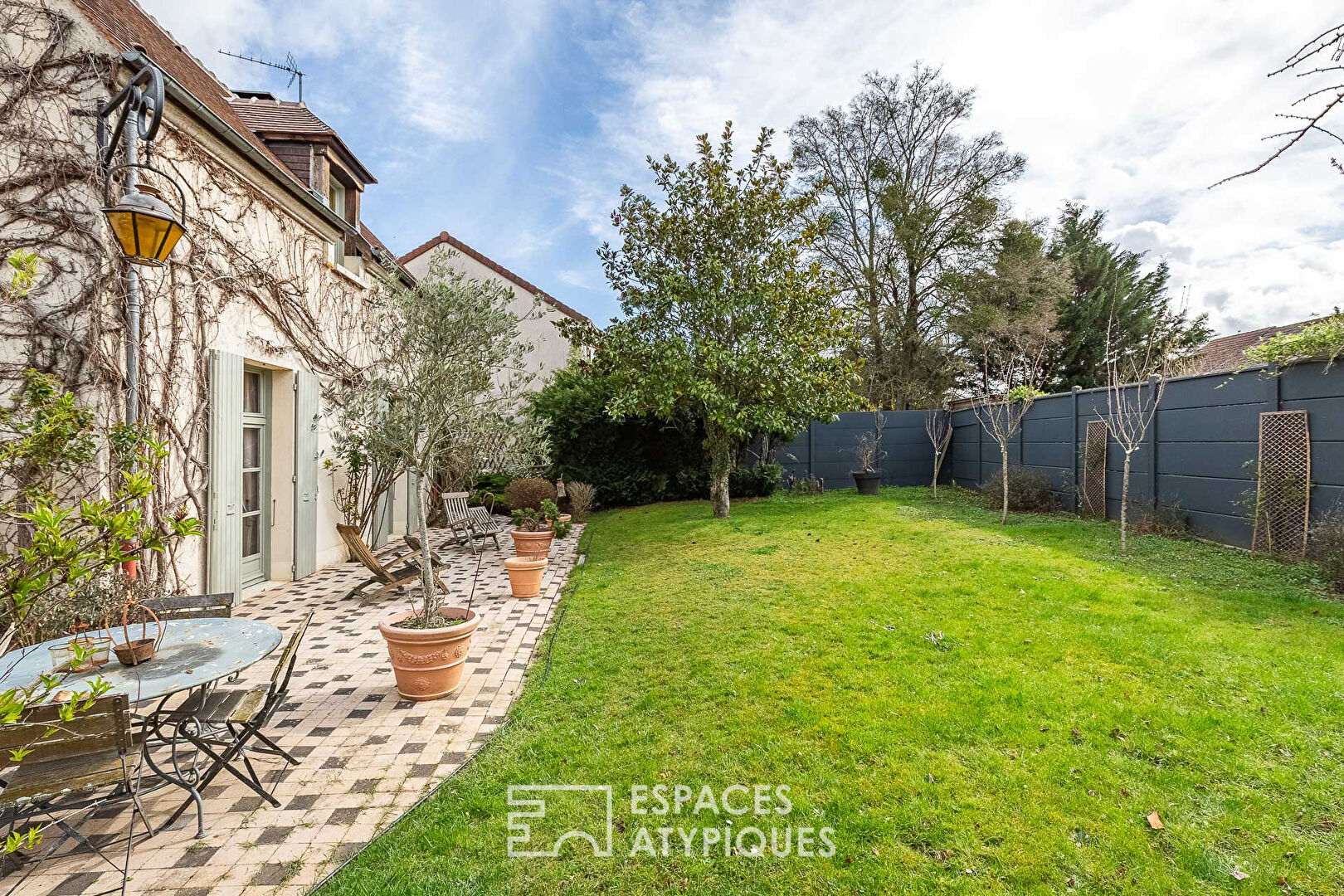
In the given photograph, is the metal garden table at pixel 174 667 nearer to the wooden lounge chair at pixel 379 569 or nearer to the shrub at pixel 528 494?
the wooden lounge chair at pixel 379 569

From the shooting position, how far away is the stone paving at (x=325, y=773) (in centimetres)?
247

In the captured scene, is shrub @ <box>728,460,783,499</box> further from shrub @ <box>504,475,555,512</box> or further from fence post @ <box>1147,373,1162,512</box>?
fence post @ <box>1147,373,1162,512</box>

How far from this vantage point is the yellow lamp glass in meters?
3.56

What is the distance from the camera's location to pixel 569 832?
2.72 m

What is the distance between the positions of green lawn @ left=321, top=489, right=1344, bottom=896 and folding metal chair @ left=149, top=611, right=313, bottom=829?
3.04 feet

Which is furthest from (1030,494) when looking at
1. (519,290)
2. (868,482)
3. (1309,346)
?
(519,290)

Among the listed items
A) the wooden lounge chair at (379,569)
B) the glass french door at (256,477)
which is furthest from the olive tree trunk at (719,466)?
the glass french door at (256,477)

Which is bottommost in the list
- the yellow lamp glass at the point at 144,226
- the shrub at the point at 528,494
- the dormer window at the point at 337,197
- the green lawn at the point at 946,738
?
the green lawn at the point at 946,738

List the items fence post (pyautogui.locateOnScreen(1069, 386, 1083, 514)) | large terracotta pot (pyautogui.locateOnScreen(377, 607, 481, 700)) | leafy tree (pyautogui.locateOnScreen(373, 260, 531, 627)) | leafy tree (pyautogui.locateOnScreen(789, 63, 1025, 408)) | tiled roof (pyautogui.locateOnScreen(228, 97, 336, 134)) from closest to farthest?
large terracotta pot (pyautogui.locateOnScreen(377, 607, 481, 700)) < leafy tree (pyautogui.locateOnScreen(373, 260, 531, 627)) < tiled roof (pyautogui.locateOnScreen(228, 97, 336, 134)) < fence post (pyautogui.locateOnScreen(1069, 386, 1083, 514)) < leafy tree (pyautogui.locateOnScreen(789, 63, 1025, 408))

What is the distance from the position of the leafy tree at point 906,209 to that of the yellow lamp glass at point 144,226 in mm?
18287

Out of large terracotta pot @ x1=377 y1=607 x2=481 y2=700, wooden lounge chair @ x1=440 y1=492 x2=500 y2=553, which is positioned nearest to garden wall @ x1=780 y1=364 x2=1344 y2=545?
large terracotta pot @ x1=377 y1=607 x2=481 y2=700

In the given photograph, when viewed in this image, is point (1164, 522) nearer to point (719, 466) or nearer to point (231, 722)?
point (719, 466)

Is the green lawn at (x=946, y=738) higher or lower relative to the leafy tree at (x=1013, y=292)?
lower

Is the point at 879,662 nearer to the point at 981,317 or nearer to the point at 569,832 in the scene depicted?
the point at 569,832
